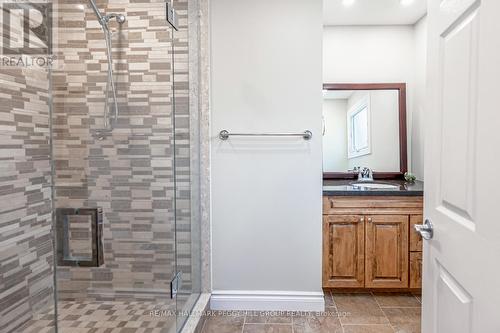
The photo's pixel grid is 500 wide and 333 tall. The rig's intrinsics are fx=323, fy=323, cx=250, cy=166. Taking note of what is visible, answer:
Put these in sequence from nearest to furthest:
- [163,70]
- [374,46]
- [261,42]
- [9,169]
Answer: [9,169]
[163,70]
[261,42]
[374,46]

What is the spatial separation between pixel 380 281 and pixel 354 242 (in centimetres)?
37

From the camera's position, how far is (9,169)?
1397 mm

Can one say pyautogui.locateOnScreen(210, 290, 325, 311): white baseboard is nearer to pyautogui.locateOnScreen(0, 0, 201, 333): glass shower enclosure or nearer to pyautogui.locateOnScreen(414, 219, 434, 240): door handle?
pyautogui.locateOnScreen(0, 0, 201, 333): glass shower enclosure

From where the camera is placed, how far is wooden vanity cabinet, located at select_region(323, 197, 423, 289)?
2.48 m

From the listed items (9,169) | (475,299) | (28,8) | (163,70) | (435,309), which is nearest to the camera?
(475,299)

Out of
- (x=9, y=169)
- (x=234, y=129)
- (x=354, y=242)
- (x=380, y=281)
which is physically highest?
(x=234, y=129)

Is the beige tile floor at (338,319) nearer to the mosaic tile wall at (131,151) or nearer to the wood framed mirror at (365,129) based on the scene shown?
the mosaic tile wall at (131,151)

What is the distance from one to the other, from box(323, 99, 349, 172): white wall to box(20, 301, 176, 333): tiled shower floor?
1.90 meters

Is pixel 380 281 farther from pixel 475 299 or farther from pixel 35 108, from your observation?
pixel 35 108

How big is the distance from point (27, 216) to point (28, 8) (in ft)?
2.87

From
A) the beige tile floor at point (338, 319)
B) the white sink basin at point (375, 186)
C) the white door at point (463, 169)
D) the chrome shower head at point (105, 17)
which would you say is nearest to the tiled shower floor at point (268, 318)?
the beige tile floor at point (338, 319)

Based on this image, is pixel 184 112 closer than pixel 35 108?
No

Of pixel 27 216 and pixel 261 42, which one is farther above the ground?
pixel 261 42

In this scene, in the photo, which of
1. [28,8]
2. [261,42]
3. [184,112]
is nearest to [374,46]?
[261,42]
